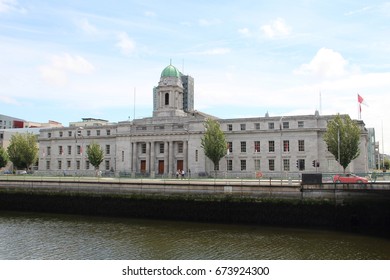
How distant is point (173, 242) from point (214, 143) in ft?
117

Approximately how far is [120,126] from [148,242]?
50626mm

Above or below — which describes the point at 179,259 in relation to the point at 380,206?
below

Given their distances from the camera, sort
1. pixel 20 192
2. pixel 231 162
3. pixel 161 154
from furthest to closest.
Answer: pixel 161 154
pixel 231 162
pixel 20 192

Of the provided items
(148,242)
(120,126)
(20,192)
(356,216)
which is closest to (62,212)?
(20,192)

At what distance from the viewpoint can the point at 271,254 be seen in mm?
23422

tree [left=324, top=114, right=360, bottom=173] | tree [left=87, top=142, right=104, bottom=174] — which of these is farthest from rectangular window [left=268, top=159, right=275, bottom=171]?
tree [left=87, top=142, right=104, bottom=174]

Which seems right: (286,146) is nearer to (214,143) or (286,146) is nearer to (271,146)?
(271,146)

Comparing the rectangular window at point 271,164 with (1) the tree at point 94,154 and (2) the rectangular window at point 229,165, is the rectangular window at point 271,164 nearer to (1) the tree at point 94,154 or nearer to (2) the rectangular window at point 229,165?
(2) the rectangular window at point 229,165

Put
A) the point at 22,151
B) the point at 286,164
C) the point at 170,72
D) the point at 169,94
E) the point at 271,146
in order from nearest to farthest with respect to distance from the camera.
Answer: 1. the point at 286,164
2. the point at 271,146
3. the point at 169,94
4. the point at 170,72
5. the point at 22,151

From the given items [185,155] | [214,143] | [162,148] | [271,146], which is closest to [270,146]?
[271,146]

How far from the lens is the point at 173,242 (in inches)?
1054

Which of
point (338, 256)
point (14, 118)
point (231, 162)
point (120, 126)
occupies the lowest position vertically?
point (338, 256)

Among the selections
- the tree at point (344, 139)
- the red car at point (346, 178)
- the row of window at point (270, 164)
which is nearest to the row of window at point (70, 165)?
the row of window at point (270, 164)

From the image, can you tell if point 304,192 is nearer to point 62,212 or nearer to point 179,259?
point 179,259
